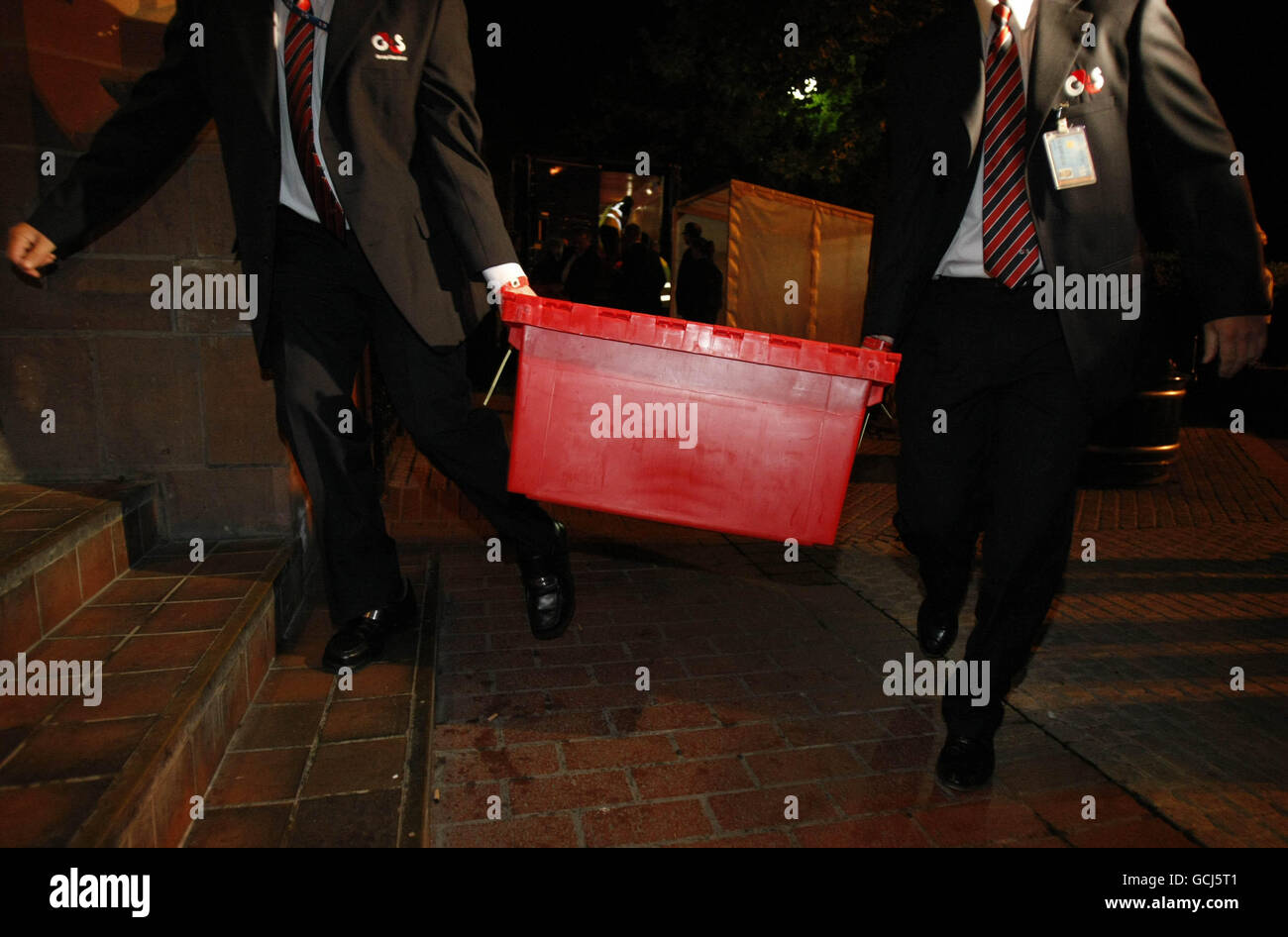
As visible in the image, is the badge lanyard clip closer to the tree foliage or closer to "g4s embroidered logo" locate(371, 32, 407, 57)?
"g4s embroidered logo" locate(371, 32, 407, 57)

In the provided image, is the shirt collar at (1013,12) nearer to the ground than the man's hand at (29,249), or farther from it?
farther from it

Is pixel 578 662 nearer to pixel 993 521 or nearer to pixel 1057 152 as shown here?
pixel 993 521

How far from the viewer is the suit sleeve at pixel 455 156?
231 cm

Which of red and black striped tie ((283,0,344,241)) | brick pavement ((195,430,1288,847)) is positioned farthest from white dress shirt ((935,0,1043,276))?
red and black striped tie ((283,0,344,241))

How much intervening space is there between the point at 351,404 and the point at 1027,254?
78.6 inches

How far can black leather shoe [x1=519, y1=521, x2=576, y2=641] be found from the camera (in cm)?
278

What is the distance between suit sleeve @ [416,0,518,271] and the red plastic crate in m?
0.30

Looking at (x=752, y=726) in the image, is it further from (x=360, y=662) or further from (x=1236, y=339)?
(x=1236, y=339)

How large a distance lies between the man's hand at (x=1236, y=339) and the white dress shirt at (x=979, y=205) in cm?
60

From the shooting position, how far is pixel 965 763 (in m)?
2.26

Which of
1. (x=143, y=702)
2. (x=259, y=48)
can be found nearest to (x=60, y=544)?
(x=143, y=702)

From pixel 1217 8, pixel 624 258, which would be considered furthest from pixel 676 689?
pixel 1217 8

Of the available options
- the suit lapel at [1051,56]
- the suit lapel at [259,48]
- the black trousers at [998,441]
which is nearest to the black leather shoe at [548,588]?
the black trousers at [998,441]

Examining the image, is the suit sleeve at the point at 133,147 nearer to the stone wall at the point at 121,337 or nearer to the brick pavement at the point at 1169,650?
the stone wall at the point at 121,337
